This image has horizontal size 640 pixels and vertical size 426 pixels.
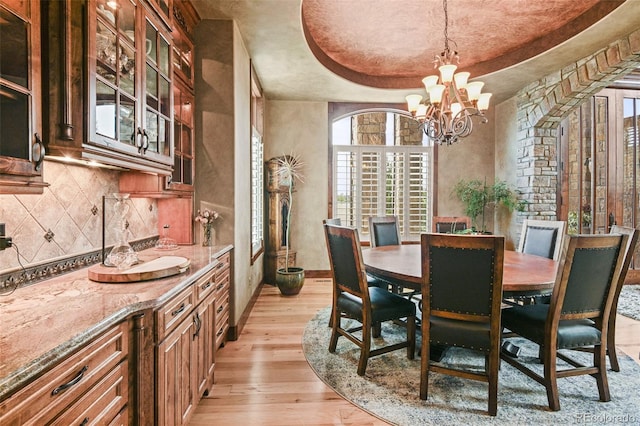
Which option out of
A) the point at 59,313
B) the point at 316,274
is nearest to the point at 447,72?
the point at 59,313

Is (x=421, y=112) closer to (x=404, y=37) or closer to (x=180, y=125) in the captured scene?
(x=404, y=37)

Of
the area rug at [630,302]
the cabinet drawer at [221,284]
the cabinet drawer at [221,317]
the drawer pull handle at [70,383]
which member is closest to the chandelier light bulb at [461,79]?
the cabinet drawer at [221,284]

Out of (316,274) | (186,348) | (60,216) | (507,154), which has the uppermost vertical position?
(507,154)

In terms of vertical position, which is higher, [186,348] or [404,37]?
[404,37]

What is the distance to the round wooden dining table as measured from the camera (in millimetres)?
2051

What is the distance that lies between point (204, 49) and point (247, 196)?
1.44 meters

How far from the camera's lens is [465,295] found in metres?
1.94

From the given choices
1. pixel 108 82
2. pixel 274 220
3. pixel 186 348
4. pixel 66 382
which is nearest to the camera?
pixel 66 382

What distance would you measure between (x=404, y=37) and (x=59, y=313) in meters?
3.99

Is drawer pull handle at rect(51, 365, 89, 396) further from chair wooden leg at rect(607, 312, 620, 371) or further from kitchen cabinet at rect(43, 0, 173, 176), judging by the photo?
chair wooden leg at rect(607, 312, 620, 371)

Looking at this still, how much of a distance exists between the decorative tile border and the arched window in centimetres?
390

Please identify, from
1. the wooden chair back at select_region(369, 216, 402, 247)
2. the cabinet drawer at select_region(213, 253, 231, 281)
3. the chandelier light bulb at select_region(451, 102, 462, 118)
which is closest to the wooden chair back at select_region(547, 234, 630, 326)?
the chandelier light bulb at select_region(451, 102, 462, 118)

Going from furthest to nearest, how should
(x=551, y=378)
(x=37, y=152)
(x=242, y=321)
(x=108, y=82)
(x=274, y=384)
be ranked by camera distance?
(x=242, y=321) → (x=274, y=384) → (x=551, y=378) → (x=108, y=82) → (x=37, y=152)

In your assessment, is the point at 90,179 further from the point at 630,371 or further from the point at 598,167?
the point at 598,167
